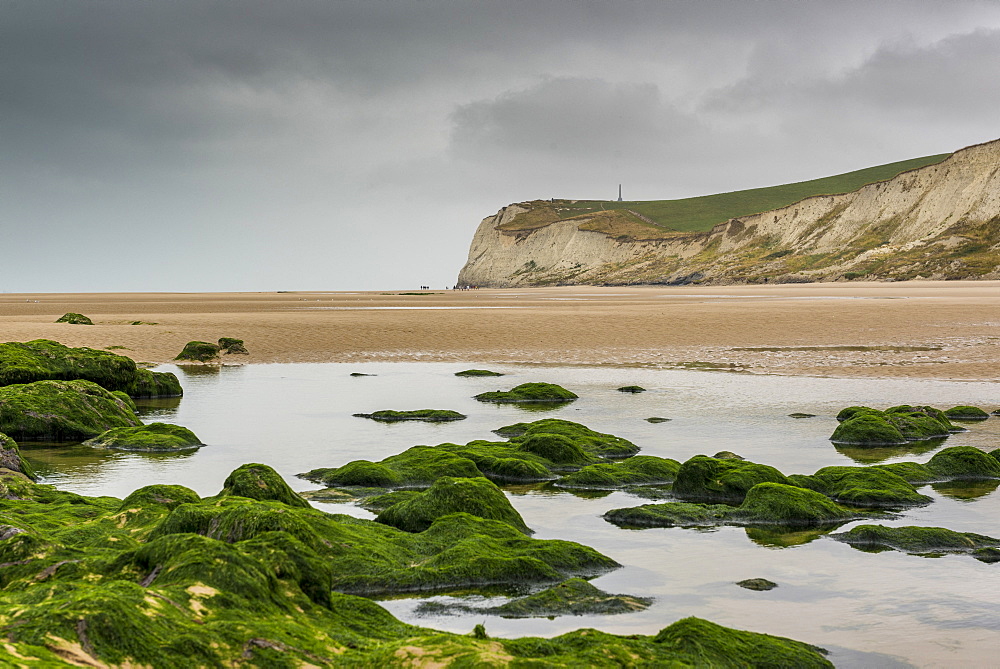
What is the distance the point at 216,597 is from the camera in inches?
222

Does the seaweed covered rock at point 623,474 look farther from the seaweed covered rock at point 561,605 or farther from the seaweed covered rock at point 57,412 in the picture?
the seaweed covered rock at point 57,412

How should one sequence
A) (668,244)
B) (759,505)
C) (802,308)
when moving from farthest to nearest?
(668,244), (802,308), (759,505)

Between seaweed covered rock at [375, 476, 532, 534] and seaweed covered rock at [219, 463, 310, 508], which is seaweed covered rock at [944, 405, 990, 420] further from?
seaweed covered rock at [219, 463, 310, 508]

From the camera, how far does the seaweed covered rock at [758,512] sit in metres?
10.6

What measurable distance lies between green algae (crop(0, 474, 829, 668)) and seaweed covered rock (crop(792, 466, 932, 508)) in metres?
4.64

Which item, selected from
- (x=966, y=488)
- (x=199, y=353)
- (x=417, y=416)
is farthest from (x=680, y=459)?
(x=199, y=353)

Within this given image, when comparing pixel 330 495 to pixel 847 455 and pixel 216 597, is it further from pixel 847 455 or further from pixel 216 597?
pixel 847 455

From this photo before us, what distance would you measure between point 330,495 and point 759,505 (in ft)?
18.5

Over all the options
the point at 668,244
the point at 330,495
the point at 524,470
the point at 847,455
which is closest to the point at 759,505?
the point at 524,470

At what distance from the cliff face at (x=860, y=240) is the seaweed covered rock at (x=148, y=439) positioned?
11602cm

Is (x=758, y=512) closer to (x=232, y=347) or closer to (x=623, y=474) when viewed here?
(x=623, y=474)

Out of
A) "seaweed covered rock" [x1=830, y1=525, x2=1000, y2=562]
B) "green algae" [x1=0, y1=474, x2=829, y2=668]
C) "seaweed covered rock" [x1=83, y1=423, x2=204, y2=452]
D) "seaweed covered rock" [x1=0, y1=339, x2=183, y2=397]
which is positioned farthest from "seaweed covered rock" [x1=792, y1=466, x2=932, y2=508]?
"seaweed covered rock" [x1=0, y1=339, x2=183, y2=397]

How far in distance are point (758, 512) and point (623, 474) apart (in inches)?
98.0

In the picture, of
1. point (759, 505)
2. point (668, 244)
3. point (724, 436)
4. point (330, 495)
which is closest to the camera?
point (759, 505)
